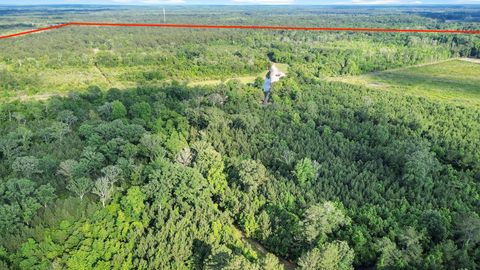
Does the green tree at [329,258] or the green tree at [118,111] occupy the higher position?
the green tree at [118,111]

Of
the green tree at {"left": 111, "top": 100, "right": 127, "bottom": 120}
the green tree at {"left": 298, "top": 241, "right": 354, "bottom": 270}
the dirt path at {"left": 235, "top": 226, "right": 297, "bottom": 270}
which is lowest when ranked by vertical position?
the dirt path at {"left": 235, "top": 226, "right": 297, "bottom": 270}

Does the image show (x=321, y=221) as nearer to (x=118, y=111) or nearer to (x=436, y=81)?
(x=118, y=111)

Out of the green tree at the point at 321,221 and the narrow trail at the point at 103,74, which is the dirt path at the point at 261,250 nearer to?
the green tree at the point at 321,221

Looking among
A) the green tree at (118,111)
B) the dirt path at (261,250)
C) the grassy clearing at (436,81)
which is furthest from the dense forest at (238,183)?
the grassy clearing at (436,81)

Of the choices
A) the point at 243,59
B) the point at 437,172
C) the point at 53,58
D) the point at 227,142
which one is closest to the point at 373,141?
the point at 437,172

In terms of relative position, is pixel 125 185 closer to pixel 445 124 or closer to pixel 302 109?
pixel 302 109

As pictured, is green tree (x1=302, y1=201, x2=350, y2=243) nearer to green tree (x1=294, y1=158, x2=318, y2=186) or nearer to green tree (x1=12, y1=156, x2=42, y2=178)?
green tree (x1=294, y1=158, x2=318, y2=186)

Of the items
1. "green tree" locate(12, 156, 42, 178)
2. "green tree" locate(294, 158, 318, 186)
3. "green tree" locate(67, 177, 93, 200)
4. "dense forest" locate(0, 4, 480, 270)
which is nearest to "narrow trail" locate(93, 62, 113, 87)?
"dense forest" locate(0, 4, 480, 270)
